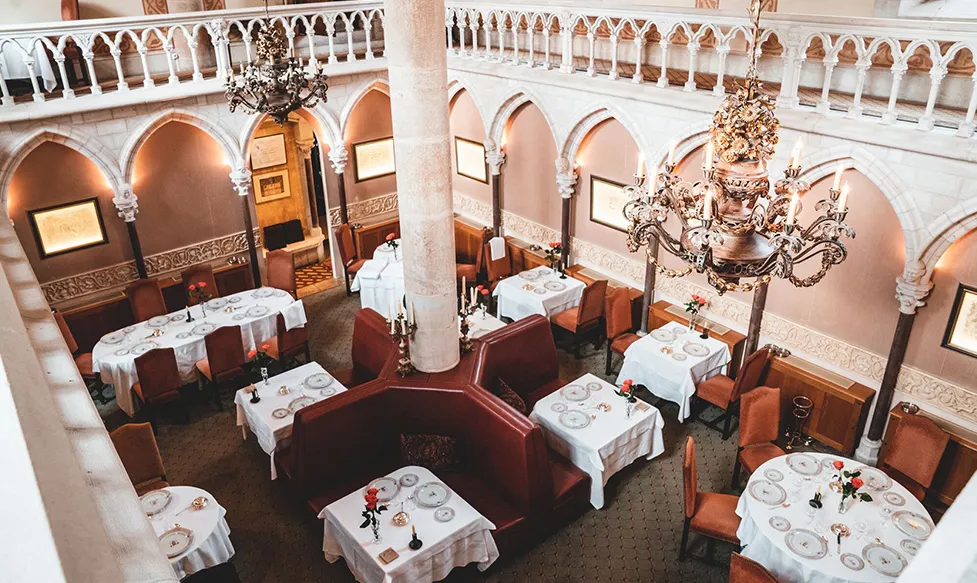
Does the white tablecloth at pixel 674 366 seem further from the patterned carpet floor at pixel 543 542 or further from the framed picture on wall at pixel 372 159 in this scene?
the framed picture on wall at pixel 372 159

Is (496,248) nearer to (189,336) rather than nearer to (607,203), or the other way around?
(607,203)

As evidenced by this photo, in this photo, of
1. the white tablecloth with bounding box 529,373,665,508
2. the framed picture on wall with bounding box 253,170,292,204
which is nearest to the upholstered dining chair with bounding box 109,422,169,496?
the white tablecloth with bounding box 529,373,665,508

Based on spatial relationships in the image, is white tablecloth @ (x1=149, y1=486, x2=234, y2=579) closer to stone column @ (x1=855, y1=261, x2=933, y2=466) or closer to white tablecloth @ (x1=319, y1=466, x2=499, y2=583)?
white tablecloth @ (x1=319, y1=466, x2=499, y2=583)

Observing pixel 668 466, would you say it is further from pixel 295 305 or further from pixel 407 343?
pixel 295 305

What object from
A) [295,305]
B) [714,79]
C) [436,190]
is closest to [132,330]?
[295,305]

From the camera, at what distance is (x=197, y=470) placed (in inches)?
312

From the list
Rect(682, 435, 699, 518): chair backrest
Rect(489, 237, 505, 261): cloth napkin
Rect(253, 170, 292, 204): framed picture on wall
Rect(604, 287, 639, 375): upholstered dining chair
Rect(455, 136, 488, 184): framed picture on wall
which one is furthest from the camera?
Rect(253, 170, 292, 204): framed picture on wall

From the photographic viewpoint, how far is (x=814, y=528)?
5605mm

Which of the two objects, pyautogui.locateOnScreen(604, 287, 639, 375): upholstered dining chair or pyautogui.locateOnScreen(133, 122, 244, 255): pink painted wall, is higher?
pyautogui.locateOnScreen(133, 122, 244, 255): pink painted wall

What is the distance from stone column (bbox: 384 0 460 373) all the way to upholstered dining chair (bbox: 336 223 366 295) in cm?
520

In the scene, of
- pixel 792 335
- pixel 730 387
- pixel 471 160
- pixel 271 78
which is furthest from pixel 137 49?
pixel 792 335

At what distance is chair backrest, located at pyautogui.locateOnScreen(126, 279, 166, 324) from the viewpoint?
10.1 m

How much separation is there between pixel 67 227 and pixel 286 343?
4055 millimetres

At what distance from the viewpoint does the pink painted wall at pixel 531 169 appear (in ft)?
37.1
